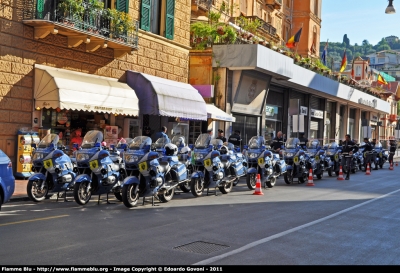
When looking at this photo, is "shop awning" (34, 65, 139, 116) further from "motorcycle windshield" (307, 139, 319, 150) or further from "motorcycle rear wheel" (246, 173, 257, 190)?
"motorcycle windshield" (307, 139, 319, 150)

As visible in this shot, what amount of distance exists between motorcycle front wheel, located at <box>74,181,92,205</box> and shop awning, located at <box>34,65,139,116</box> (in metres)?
5.14

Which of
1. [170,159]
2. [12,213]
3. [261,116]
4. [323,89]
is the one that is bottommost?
[12,213]

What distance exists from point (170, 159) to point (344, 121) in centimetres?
4048

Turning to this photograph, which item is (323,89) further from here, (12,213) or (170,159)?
(12,213)

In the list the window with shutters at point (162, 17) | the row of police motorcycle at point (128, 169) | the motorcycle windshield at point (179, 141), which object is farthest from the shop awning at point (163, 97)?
the motorcycle windshield at point (179, 141)

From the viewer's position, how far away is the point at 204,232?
30.5 ft

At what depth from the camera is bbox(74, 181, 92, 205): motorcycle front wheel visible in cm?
1202

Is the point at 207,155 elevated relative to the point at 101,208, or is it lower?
elevated

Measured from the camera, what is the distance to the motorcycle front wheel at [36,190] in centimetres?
1232

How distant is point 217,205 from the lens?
13055 millimetres

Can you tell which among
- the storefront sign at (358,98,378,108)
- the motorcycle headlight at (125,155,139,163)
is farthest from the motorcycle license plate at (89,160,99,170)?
the storefront sign at (358,98,378,108)

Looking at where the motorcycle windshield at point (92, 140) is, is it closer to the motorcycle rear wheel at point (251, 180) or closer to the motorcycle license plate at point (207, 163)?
the motorcycle license plate at point (207, 163)

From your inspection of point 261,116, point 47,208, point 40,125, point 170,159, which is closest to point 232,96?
point 261,116

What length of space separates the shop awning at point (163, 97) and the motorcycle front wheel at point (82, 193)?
9.15 meters
